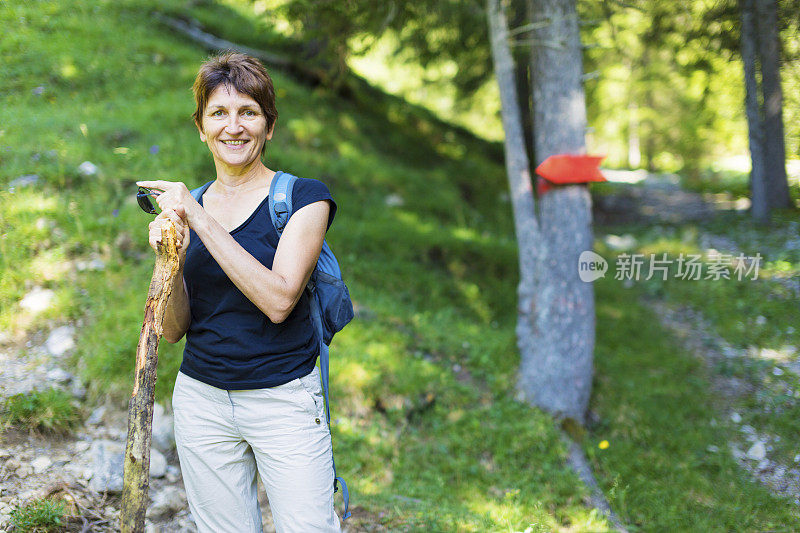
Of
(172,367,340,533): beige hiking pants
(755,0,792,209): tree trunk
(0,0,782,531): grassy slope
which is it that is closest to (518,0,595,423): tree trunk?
(0,0,782,531): grassy slope

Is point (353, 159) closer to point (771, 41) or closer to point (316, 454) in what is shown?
point (771, 41)

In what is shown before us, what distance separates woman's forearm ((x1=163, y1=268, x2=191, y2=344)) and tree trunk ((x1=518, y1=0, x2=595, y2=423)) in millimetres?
3874

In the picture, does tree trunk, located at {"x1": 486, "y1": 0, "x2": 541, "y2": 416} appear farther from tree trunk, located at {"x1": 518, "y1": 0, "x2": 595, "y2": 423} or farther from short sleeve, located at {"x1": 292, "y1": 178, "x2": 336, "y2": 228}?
short sleeve, located at {"x1": 292, "y1": 178, "x2": 336, "y2": 228}

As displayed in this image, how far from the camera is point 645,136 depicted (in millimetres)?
21594

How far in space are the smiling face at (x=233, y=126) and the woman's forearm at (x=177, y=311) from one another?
1.66ft

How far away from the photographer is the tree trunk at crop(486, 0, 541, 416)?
5.55 metres

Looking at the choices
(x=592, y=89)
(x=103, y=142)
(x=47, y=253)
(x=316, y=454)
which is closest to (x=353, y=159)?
(x=103, y=142)

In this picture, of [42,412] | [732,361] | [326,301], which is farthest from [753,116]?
[42,412]

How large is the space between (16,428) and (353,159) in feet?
19.0

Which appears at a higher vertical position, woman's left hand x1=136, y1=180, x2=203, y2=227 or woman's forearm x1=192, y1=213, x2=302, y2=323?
woman's left hand x1=136, y1=180, x2=203, y2=227

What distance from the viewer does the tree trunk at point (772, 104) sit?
641cm

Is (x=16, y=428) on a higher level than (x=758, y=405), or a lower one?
higher

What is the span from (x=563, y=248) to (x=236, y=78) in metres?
3.93

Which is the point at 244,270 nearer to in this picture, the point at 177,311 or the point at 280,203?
the point at 280,203
